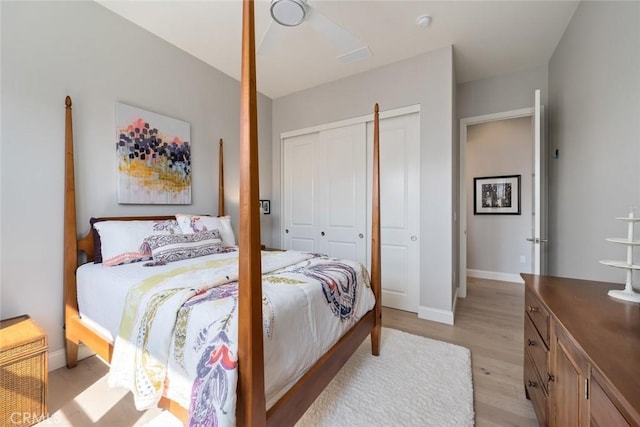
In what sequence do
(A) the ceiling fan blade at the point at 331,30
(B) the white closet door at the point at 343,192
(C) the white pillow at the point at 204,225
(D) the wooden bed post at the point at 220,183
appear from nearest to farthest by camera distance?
(A) the ceiling fan blade at the point at 331,30, (C) the white pillow at the point at 204,225, (D) the wooden bed post at the point at 220,183, (B) the white closet door at the point at 343,192

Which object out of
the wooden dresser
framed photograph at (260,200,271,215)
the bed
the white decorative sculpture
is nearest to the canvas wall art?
the bed

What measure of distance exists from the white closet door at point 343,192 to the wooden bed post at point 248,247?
2.54 metres

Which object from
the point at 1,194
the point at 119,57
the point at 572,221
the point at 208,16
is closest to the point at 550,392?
the point at 572,221

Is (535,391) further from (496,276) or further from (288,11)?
(496,276)

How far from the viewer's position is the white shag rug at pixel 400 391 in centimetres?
146

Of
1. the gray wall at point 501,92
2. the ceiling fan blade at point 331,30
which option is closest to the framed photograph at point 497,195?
the gray wall at point 501,92

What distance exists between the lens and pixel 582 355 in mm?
803

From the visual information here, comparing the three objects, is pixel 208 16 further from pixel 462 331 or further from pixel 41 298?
pixel 462 331

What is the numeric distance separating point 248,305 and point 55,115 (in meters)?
2.28

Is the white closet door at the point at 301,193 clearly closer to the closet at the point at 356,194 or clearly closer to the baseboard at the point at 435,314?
the closet at the point at 356,194

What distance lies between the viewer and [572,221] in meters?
2.24

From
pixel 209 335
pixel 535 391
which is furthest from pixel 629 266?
pixel 209 335

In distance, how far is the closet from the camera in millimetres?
3059

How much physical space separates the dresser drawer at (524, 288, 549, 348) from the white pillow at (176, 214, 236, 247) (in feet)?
8.15
